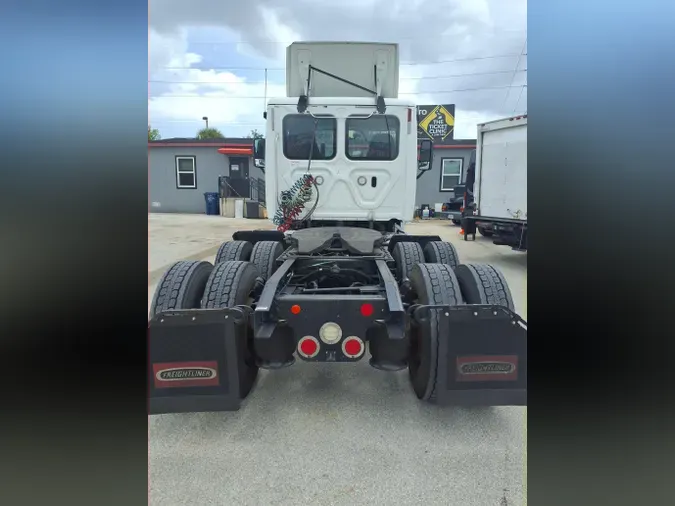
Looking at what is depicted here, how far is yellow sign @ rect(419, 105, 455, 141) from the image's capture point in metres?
24.1

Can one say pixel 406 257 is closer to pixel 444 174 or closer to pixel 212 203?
pixel 444 174

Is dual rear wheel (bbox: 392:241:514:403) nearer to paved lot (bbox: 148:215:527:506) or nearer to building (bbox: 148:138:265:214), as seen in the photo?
paved lot (bbox: 148:215:527:506)

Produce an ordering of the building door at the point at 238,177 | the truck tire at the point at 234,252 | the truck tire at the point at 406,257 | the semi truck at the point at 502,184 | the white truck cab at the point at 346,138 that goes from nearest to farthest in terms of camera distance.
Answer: the truck tire at the point at 406,257 < the truck tire at the point at 234,252 < the white truck cab at the point at 346,138 < the semi truck at the point at 502,184 < the building door at the point at 238,177

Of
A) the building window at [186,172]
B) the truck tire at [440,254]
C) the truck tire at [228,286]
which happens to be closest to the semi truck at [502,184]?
the truck tire at [440,254]

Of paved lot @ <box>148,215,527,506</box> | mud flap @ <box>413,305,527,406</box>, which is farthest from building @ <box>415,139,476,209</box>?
mud flap @ <box>413,305,527,406</box>

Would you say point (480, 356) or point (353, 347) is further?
point (353, 347)

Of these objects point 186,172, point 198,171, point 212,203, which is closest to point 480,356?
point 212,203

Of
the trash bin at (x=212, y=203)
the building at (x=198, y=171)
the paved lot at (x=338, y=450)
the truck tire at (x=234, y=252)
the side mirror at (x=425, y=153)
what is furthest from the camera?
the building at (x=198, y=171)

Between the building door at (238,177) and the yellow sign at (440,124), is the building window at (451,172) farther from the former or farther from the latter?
the building door at (238,177)

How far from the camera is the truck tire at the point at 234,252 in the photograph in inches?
164

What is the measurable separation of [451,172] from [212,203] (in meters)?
11.7

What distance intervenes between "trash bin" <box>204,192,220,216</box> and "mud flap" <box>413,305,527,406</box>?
17689mm

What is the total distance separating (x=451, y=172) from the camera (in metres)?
18.4

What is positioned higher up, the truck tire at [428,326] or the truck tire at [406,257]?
the truck tire at [406,257]
